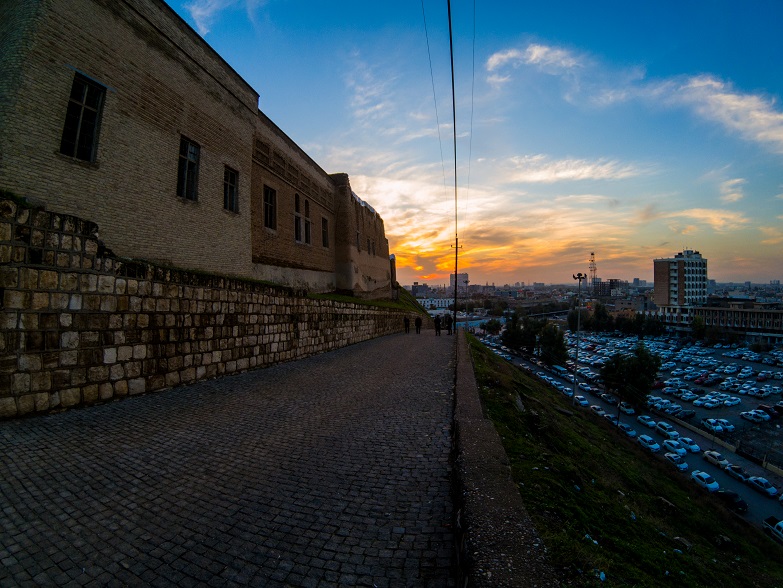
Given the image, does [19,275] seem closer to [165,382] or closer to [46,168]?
[165,382]

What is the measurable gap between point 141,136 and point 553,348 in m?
57.5

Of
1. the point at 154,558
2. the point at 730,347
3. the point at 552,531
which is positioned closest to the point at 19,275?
the point at 154,558

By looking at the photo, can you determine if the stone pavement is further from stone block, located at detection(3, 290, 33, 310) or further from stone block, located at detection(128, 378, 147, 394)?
stone block, located at detection(3, 290, 33, 310)

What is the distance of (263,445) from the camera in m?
4.60

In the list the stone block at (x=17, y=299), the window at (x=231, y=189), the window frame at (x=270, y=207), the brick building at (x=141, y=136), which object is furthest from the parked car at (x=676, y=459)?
the stone block at (x=17, y=299)

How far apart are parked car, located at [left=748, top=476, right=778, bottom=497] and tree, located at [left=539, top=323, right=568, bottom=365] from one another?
104 feet

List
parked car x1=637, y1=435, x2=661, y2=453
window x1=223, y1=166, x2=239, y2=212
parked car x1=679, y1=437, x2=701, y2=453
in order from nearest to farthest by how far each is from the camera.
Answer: window x1=223, y1=166, x2=239, y2=212, parked car x1=637, y1=435, x2=661, y2=453, parked car x1=679, y1=437, x2=701, y2=453

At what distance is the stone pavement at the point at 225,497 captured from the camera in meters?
2.43

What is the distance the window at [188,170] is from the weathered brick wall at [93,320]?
4.52 metres

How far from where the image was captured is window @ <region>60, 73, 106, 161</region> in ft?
25.9

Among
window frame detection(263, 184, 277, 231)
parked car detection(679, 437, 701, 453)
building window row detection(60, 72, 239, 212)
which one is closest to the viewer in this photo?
building window row detection(60, 72, 239, 212)

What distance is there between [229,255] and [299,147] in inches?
362

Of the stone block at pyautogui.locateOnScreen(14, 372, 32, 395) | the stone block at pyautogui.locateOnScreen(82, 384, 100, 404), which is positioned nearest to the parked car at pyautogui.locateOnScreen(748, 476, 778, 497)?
the stone block at pyautogui.locateOnScreen(82, 384, 100, 404)

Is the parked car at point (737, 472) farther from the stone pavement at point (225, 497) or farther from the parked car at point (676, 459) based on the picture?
the stone pavement at point (225, 497)
